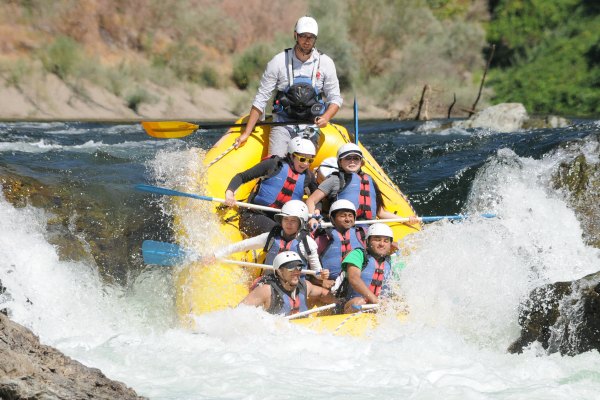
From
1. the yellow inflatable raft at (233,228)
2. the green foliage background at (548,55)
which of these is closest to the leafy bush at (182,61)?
the green foliage background at (548,55)

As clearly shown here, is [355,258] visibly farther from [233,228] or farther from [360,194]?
[233,228]

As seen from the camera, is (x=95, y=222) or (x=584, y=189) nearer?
(x=95, y=222)

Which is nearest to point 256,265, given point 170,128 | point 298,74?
point 298,74

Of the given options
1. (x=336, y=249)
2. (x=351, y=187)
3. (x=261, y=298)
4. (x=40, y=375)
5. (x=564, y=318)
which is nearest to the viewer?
(x=40, y=375)

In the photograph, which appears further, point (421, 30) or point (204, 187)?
point (421, 30)

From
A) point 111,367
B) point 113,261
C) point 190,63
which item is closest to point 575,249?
point 113,261

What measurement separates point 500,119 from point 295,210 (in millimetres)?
9027

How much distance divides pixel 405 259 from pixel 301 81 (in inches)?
68.8

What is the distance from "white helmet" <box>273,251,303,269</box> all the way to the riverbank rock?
864 centimetres

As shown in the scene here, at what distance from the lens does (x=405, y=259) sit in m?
6.48

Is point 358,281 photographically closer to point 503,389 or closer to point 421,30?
point 503,389

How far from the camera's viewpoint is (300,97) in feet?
23.6

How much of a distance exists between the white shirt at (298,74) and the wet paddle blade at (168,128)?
3.26 ft

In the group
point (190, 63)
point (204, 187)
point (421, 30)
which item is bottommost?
point (204, 187)
